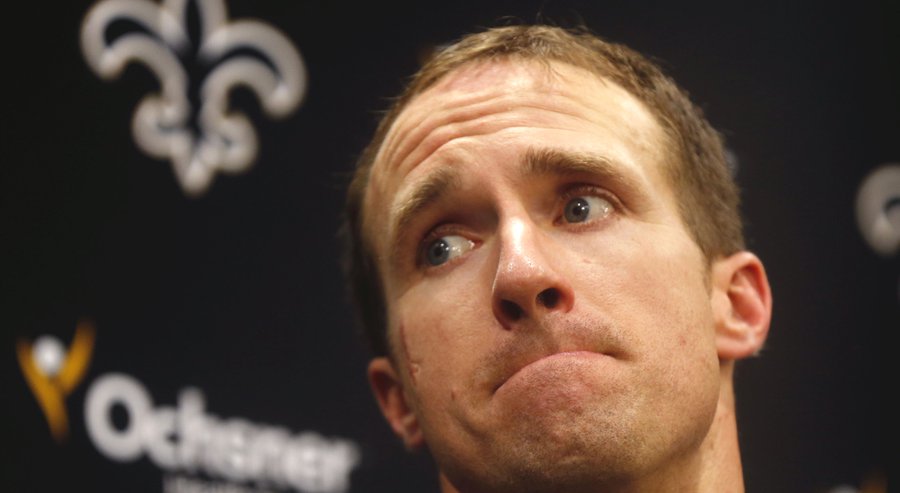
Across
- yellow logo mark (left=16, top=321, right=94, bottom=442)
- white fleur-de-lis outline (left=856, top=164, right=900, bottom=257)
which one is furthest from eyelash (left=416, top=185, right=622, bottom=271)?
yellow logo mark (left=16, top=321, right=94, bottom=442)

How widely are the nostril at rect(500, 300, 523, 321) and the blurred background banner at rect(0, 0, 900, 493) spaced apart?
37.2 inches

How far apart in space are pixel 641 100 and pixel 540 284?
1.50ft

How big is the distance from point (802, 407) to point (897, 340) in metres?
0.22

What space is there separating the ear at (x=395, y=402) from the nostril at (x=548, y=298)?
371 mm

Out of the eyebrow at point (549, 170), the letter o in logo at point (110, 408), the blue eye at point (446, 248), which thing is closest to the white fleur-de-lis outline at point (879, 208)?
the eyebrow at point (549, 170)

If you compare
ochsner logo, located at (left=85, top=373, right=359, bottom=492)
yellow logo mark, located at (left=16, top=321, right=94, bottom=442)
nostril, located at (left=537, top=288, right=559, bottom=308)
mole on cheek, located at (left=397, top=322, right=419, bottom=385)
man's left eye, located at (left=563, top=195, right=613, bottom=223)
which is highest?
yellow logo mark, located at (left=16, top=321, right=94, bottom=442)

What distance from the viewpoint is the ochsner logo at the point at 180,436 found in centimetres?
224

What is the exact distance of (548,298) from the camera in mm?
1268

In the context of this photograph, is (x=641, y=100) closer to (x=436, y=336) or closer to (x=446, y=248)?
(x=446, y=248)

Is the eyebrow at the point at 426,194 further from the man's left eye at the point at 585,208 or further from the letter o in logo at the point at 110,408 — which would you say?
the letter o in logo at the point at 110,408

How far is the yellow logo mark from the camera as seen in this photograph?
229 cm

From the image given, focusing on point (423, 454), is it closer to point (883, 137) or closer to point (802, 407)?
point (802, 407)

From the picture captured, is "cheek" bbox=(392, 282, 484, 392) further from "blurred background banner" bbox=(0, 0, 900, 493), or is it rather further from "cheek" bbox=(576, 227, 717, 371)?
"blurred background banner" bbox=(0, 0, 900, 493)

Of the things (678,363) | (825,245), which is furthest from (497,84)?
(825,245)
